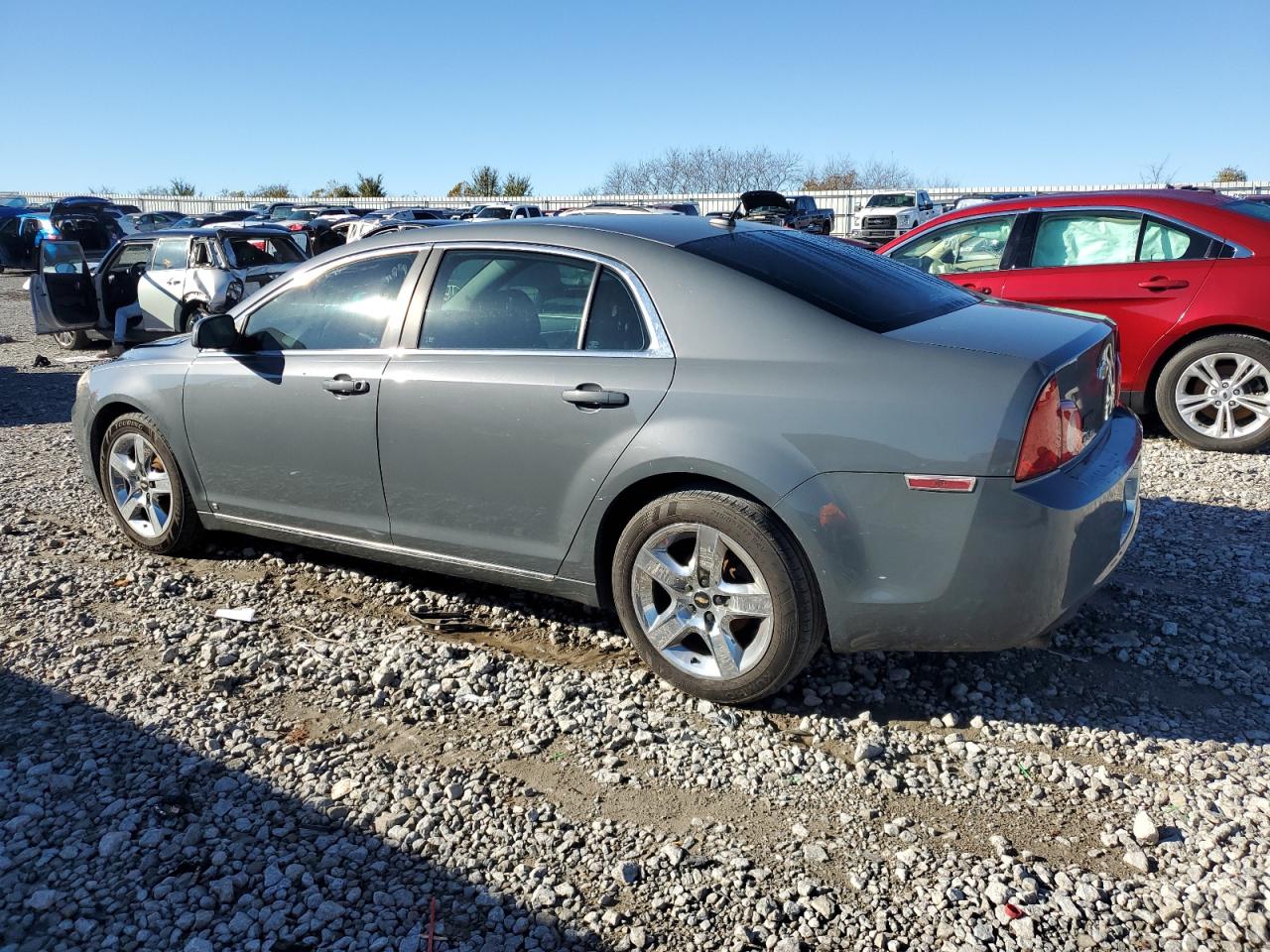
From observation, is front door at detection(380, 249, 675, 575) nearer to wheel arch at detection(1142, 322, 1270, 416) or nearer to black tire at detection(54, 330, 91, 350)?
wheel arch at detection(1142, 322, 1270, 416)

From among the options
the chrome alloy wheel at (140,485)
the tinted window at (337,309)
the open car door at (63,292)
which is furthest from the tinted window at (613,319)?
the open car door at (63,292)

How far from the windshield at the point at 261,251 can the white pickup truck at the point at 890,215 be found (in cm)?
2180

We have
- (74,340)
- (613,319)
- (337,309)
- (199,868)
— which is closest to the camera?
(199,868)

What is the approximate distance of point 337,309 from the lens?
452 cm

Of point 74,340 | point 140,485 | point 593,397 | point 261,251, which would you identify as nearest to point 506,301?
point 593,397

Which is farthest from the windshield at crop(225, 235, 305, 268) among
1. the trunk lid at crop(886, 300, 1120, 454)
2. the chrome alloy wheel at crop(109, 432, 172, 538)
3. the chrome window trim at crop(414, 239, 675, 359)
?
the trunk lid at crop(886, 300, 1120, 454)

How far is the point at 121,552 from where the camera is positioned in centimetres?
543

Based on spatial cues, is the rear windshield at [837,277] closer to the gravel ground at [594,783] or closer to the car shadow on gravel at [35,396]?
the gravel ground at [594,783]

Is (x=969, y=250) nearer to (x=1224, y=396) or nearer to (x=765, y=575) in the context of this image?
(x=1224, y=396)

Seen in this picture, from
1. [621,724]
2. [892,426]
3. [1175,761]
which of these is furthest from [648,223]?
[1175,761]

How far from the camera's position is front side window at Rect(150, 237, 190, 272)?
498 inches

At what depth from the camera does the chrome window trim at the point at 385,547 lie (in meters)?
4.01

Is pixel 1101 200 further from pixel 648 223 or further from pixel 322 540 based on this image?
pixel 322 540

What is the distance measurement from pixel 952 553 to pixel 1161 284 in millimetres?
4876
